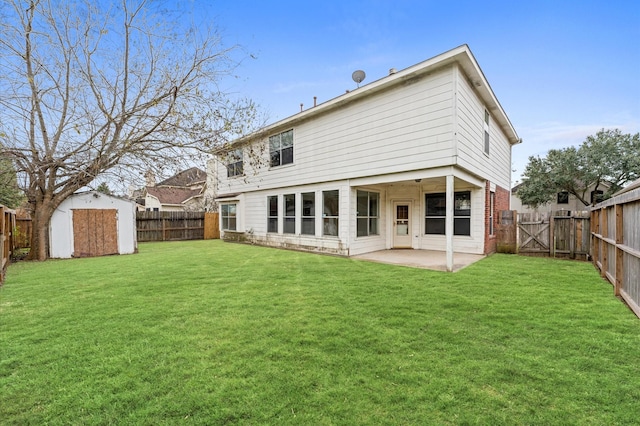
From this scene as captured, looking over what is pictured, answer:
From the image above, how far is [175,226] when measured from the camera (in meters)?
17.2

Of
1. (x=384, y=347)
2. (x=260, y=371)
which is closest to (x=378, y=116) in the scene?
(x=384, y=347)

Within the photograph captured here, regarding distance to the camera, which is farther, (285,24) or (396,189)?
(396,189)

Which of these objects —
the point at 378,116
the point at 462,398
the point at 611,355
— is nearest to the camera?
the point at 462,398

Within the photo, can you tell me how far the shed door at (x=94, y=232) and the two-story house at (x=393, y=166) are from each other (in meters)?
5.17

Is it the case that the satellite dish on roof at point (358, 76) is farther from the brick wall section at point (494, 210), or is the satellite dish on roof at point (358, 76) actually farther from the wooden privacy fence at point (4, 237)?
the wooden privacy fence at point (4, 237)

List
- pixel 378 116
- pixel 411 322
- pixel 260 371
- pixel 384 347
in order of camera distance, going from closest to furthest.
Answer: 1. pixel 260 371
2. pixel 384 347
3. pixel 411 322
4. pixel 378 116

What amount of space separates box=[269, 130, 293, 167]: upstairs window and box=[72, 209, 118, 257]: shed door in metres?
6.40

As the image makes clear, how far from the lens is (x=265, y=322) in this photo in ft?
→ 12.6

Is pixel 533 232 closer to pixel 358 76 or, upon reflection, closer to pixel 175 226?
pixel 358 76

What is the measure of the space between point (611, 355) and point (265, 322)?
147 inches

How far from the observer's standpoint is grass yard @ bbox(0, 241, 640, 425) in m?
2.15

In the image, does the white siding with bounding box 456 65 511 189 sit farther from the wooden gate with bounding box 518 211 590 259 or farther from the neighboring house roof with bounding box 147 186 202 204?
the neighboring house roof with bounding box 147 186 202 204

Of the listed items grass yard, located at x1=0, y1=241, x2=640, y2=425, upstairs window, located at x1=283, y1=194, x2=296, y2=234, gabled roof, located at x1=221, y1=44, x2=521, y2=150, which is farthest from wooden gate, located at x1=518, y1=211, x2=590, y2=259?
upstairs window, located at x1=283, y1=194, x2=296, y2=234

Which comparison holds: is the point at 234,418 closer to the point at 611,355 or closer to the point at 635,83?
the point at 611,355
